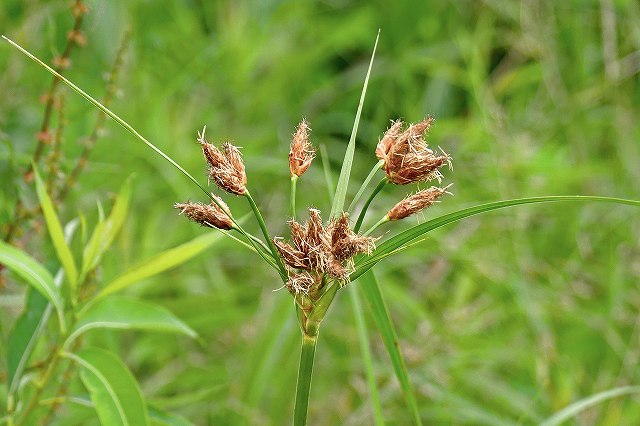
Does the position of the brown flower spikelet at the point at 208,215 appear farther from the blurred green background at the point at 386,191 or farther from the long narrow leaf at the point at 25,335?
the blurred green background at the point at 386,191

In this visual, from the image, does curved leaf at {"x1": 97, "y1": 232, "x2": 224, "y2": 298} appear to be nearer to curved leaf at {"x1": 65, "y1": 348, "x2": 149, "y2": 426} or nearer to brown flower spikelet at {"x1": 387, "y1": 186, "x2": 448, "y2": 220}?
curved leaf at {"x1": 65, "y1": 348, "x2": 149, "y2": 426}

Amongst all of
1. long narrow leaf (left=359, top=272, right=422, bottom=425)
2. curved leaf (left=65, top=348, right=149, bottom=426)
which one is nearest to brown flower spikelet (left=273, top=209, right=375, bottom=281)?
long narrow leaf (left=359, top=272, right=422, bottom=425)

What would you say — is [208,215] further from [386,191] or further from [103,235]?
[386,191]

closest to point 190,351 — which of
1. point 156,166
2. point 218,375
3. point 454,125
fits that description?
point 218,375

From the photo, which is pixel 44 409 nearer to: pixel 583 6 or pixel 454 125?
pixel 454 125

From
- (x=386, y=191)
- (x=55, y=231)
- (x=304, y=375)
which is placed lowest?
(x=304, y=375)

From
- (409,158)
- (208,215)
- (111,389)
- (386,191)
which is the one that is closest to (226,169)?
(208,215)

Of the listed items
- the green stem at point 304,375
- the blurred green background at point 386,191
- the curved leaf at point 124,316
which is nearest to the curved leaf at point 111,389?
the curved leaf at point 124,316
